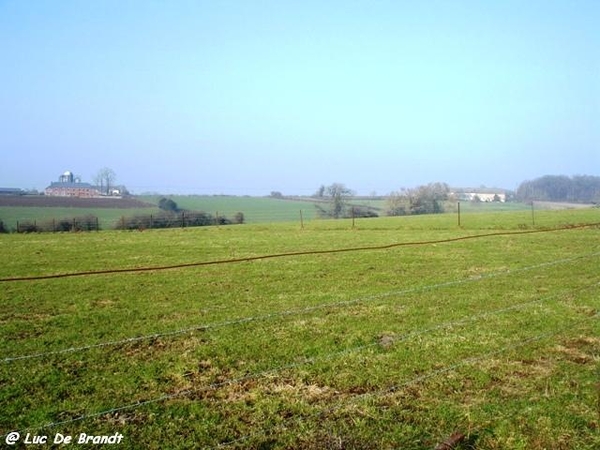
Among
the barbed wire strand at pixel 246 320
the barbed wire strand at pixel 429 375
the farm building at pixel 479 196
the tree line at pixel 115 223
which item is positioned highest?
the farm building at pixel 479 196

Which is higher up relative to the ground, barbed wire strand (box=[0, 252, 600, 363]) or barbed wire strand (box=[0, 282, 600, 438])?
barbed wire strand (box=[0, 252, 600, 363])

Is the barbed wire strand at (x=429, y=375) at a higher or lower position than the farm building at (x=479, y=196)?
lower

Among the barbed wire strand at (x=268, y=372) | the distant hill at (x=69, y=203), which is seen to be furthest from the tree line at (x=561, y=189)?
the barbed wire strand at (x=268, y=372)

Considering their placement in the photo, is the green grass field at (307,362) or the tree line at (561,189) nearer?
the green grass field at (307,362)

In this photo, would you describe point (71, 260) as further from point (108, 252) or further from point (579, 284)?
point (579, 284)

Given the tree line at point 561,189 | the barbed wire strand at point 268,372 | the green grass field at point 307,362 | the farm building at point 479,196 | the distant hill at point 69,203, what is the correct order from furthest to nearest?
the farm building at point 479,196, the tree line at point 561,189, the distant hill at point 69,203, the barbed wire strand at point 268,372, the green grass field at point 307,362

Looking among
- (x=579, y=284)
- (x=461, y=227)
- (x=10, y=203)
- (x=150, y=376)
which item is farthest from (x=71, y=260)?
(x=10, y=203)

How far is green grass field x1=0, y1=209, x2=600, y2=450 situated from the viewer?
5.03 meters

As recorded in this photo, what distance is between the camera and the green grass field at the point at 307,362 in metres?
5.03

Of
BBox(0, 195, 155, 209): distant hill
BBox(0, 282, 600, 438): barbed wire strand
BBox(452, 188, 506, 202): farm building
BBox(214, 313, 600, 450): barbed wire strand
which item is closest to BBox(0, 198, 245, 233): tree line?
BBox(0, 195, 155, 209): distant hill

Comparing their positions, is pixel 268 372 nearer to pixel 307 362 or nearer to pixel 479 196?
pixel 307 362

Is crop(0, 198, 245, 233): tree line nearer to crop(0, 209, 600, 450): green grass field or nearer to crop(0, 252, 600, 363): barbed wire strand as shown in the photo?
crop(0, 209, 600, 450): green grass field

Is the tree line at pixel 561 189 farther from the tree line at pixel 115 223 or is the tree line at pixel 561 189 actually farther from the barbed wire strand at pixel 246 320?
the barbed wire strand at pixel 246 320

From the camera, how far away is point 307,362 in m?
6.99
